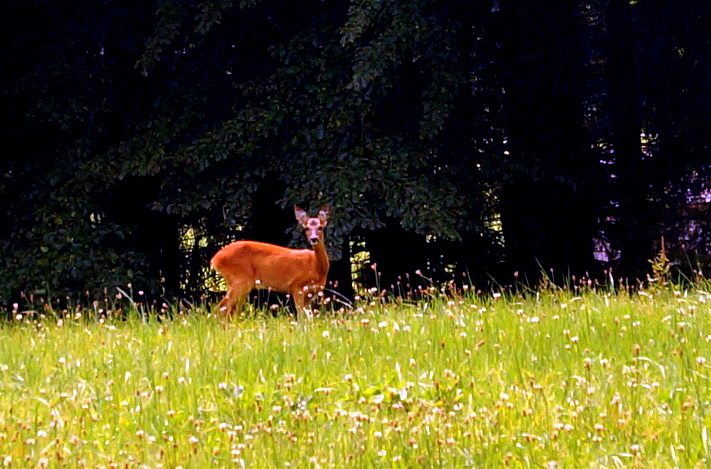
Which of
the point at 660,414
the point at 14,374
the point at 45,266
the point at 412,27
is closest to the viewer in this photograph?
the point at 660,414

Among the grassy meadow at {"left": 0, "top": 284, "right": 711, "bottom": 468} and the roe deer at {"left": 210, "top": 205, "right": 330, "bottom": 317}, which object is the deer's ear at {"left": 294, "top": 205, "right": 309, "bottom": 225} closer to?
the roe deer at {"left": 210, "top": 205, "right": 330, "bottom": 317}

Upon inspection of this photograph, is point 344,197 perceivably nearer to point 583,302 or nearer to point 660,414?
point 583,302

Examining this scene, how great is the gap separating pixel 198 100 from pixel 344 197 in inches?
96.1

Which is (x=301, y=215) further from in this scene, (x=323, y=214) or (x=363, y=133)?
(x=363, y=133)

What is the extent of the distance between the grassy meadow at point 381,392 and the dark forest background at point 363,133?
5.06 metres

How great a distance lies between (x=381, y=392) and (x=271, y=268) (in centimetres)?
614

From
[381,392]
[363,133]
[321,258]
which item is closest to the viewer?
[381,392]

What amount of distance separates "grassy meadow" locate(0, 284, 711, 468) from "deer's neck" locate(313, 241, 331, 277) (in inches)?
139

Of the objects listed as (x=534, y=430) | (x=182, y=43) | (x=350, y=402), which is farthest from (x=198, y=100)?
(x=534, y=430)

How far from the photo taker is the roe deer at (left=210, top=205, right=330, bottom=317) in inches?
463

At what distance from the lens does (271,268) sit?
11.9 metres

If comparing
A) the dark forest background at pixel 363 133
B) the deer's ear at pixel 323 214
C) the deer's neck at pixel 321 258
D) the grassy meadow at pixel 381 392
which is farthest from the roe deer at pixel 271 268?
the grassy meadow at pixel 381 392

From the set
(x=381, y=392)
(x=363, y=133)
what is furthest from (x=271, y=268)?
(x=381, y=392)

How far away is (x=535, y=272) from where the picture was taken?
15.4 m
